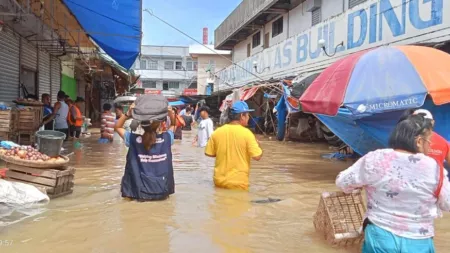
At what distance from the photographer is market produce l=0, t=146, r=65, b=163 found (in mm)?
5891

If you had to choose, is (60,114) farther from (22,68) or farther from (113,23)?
(113,23)

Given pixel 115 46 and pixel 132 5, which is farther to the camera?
pixel 115 46

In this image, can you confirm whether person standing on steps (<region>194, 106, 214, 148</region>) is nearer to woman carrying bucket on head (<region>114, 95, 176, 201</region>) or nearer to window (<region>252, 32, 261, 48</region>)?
woman carrying bucket on head (<region>114, 95, 176, 201</region>)

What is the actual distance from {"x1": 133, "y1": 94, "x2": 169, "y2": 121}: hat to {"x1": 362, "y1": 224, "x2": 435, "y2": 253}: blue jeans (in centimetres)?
302

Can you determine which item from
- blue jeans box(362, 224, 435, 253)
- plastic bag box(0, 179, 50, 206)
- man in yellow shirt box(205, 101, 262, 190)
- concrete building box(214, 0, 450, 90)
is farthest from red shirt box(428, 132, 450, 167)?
concrete building box(214, 0, 450, 90)

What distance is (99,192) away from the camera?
678 cm

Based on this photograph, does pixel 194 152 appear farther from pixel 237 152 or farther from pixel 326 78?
pixel 237 152

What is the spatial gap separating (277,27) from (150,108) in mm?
18952

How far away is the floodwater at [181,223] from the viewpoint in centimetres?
439

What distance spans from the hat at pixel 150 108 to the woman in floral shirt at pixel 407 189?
9.60ft

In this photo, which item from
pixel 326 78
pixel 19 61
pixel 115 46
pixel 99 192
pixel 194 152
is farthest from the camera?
pixel 194 152

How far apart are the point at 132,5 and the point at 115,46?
135 cm

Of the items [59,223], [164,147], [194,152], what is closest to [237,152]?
[164,147]

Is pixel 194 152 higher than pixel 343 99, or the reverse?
pixel 343 99
